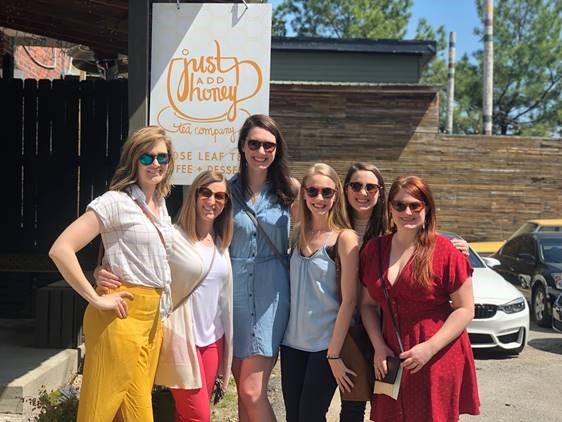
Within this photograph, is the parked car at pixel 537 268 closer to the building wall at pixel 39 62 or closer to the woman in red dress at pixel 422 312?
the woman in red dress at pixel 422 312

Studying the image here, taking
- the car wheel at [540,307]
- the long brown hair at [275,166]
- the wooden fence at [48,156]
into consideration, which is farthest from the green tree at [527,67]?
the long brown hair at [275,166]

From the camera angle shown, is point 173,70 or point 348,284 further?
point 173,70

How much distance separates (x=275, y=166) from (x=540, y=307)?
26.3ft

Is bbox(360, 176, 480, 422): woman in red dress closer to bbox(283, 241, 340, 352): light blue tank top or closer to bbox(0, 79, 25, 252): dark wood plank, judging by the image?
bbox(283, 241, 340, 352): light blue tank top

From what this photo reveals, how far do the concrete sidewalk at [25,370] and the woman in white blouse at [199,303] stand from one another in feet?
6.33

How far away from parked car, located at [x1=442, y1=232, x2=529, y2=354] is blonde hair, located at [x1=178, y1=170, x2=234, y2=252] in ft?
16.7

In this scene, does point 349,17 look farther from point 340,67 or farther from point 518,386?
point 518,386

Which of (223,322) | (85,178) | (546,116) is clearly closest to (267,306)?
(223,322)

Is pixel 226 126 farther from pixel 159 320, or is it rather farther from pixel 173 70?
pixel 159 320

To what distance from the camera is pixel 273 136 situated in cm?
355

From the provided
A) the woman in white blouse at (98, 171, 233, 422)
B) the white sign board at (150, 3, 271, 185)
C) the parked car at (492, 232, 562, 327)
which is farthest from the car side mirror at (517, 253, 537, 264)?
the woman in white blouse at (98, 171, 233, 422)

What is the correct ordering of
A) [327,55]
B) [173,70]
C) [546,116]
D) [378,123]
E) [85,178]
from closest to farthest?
[173,70] → [85,178] → [378,123] → [327,55] → [546,116]

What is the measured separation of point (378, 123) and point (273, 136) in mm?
13160

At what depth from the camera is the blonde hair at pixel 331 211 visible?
11.0 ft
